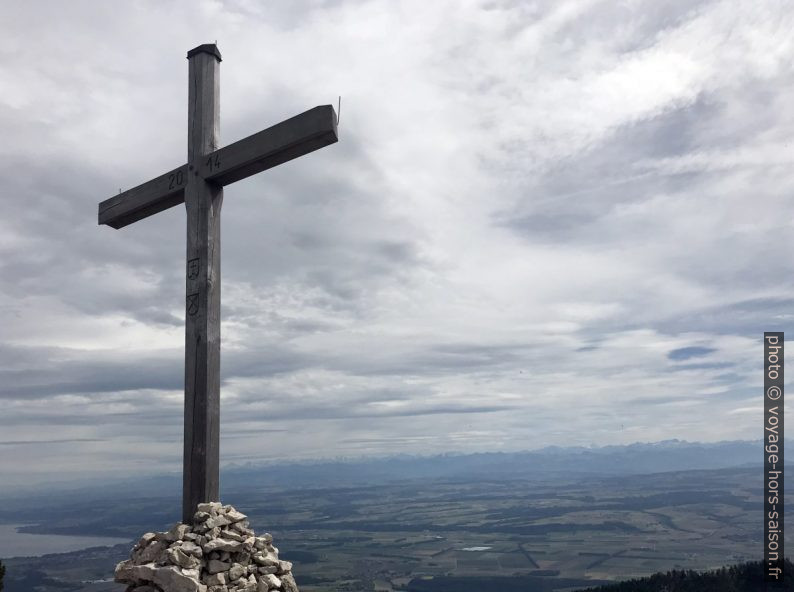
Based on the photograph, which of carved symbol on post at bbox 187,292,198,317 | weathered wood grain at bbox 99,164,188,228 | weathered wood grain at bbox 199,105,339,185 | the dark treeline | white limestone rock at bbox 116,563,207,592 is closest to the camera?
white limestone rock at bbox 116,563,207,592

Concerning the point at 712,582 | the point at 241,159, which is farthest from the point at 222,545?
the point at 712,582

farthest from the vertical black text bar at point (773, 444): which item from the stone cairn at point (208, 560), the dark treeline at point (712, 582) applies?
the dark treeline at point (712, 582)

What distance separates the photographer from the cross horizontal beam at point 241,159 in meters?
6.92

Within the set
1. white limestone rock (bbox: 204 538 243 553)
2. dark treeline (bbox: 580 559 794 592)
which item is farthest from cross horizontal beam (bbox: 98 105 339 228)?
dark treeline (bbox: 580 559 794 592)

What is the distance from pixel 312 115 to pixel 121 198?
3.36m

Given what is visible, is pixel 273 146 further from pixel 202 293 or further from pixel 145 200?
pixel 145 200

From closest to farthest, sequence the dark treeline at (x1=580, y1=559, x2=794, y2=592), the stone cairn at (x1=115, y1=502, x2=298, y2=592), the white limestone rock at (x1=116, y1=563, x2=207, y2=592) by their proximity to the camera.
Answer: the white limestone rock at (x1=116, y1=563, x2=207, y2=592) → the stone cairn at (x1=115, y1=502, x2=298, y2=592) → the dark treeline at (x1=580, y1=559, x2=794, y2=592)

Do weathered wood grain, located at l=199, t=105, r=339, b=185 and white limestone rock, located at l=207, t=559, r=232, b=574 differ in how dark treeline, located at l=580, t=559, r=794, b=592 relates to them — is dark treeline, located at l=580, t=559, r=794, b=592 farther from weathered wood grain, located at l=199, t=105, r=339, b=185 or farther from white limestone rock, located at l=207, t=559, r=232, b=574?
weathered wood grain, located at l=199, t=105, r=339, b=185

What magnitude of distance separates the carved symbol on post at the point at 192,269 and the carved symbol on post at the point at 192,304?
0.21m

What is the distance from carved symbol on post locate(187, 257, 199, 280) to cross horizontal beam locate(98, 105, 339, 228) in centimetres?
95

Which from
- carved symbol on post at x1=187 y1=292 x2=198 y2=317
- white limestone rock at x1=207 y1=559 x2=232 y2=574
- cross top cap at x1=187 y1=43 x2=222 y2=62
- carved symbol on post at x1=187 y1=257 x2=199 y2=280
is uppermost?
cross top cap at x1=187 y1=43 x2=222 y2=62

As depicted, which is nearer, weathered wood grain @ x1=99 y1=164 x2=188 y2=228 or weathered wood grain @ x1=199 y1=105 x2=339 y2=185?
weathered wood grain @ x1=199 y1=105 x2=339 y2=185

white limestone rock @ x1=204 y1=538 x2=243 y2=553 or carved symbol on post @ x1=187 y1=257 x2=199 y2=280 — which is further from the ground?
carved symbol on post @ x1=187 y1=257 x2=199 y2=280

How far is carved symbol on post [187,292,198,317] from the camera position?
7.43 meters
